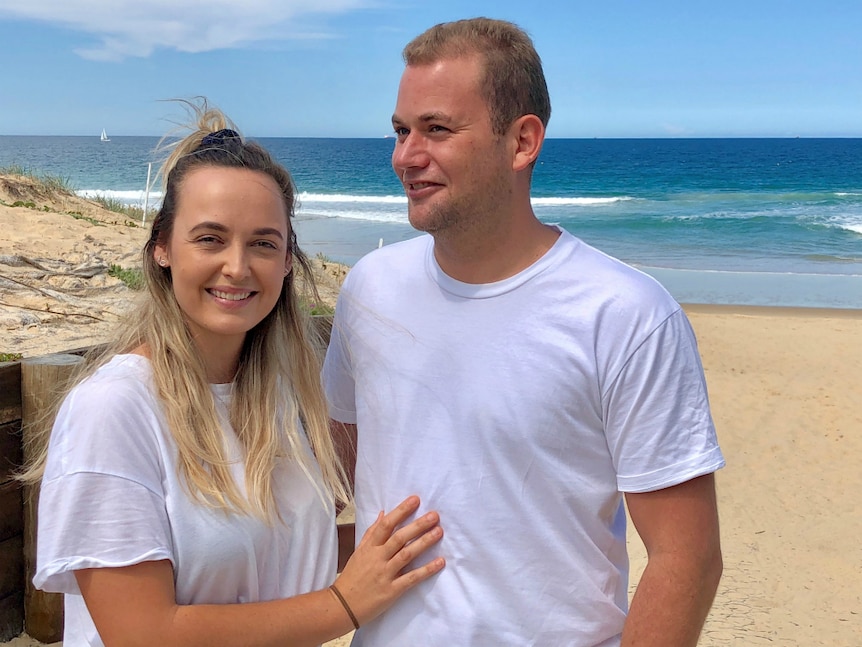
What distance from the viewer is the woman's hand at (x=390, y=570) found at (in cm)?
185

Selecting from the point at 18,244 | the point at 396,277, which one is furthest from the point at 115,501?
the point at 18,244

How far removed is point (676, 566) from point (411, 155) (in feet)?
3.54

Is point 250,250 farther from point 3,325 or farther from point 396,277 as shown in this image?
point 3,325

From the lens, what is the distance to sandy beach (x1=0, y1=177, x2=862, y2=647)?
4773mm

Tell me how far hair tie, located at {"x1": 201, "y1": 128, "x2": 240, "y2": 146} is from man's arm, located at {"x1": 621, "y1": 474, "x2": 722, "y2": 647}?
1.25m

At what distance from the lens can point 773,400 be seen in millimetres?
8570

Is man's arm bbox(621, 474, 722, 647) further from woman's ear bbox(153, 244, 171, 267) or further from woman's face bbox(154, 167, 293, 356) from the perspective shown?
woman's ear bbox(153, 244, 171, 267)

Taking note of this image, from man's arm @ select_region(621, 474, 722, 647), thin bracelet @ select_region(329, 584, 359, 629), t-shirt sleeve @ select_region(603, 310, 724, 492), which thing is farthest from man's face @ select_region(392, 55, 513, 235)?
thin bracelet @ select_region(329, 584, 359, 629)

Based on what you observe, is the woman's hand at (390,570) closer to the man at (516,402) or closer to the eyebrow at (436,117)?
the man at (516,402)

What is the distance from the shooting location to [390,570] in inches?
73.2

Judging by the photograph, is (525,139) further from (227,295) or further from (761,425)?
(761,425)

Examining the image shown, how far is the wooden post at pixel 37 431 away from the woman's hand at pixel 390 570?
1472 millimetres

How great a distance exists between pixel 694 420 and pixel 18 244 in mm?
7909

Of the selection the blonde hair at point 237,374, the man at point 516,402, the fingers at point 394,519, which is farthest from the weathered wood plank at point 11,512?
the fingers at point 394,519
